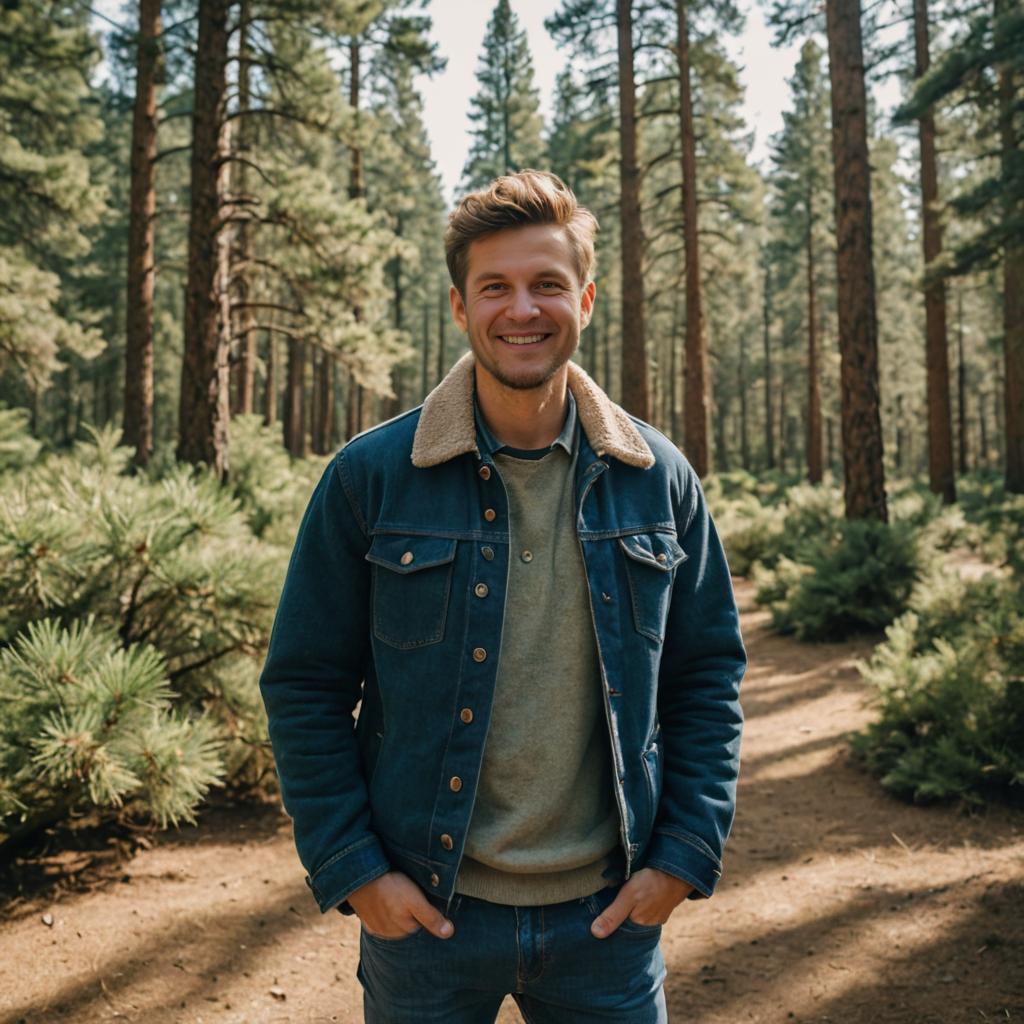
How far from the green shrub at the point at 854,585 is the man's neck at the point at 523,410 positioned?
27.6 feet

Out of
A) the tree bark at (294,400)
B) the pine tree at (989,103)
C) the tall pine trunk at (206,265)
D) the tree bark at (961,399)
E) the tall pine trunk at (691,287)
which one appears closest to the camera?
the tall pine trunk at (206,265)

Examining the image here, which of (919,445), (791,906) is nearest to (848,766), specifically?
(791,906)

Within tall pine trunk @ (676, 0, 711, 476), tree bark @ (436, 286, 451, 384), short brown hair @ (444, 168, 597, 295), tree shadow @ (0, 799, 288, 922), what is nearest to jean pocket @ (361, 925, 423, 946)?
short brown hair @ (444, 168, 597, 295)

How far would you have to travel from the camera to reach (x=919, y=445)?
2552 inches

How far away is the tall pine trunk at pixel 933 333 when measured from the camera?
61.1 ft

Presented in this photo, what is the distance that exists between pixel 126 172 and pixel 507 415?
3378 cm

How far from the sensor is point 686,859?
1923 millimetres

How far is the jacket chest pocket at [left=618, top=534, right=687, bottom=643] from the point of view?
6.44ft

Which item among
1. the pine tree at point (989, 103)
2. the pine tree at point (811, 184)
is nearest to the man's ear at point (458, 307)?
the pine tree at point (989, 103)

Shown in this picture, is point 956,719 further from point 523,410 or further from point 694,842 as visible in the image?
point 523,410

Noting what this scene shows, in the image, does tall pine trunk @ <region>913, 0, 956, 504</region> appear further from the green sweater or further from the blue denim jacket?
the green sweater

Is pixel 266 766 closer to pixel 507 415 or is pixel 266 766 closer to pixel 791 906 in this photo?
pixel 791 906

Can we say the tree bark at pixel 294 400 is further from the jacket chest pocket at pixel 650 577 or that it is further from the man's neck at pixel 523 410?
the jacket chest pocket at pixel 650 577

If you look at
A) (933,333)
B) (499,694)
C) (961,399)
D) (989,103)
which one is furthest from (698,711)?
(961,399)
